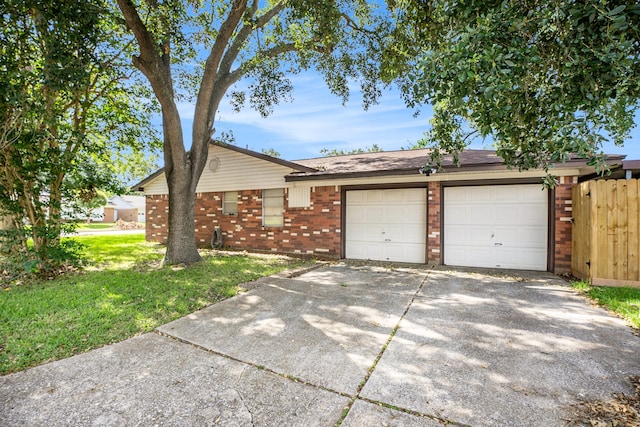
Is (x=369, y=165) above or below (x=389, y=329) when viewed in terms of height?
above

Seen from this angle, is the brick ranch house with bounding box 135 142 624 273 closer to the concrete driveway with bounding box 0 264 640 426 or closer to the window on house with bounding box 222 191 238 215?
the window on house with bounding box 222 191 238 215

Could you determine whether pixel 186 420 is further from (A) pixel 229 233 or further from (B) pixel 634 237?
(A) pixel 229 233

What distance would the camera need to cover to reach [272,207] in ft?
34.2

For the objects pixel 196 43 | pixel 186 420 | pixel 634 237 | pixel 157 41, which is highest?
pixel 196 43

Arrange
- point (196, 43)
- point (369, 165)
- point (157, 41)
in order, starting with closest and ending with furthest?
point (157, 41)
point (196, 43)
point (369, 165)

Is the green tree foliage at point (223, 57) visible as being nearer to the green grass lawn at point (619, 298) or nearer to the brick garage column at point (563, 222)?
the brick garage column at point (563, 222)

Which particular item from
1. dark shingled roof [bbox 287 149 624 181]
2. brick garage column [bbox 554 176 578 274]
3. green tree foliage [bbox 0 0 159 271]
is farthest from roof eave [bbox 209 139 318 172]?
brick garage column [bbox 554 176 578 274]

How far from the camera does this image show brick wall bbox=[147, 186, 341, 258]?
924cm

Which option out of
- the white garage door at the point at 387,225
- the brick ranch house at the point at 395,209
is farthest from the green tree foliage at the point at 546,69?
the white garage door at the point at 387,225

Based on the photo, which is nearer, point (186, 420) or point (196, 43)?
point (186, 420)

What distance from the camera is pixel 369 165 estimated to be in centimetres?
922

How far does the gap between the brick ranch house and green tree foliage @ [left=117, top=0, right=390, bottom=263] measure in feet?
7.65

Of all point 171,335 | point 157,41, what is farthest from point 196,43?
point 171,335

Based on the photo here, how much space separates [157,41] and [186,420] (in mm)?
7287
